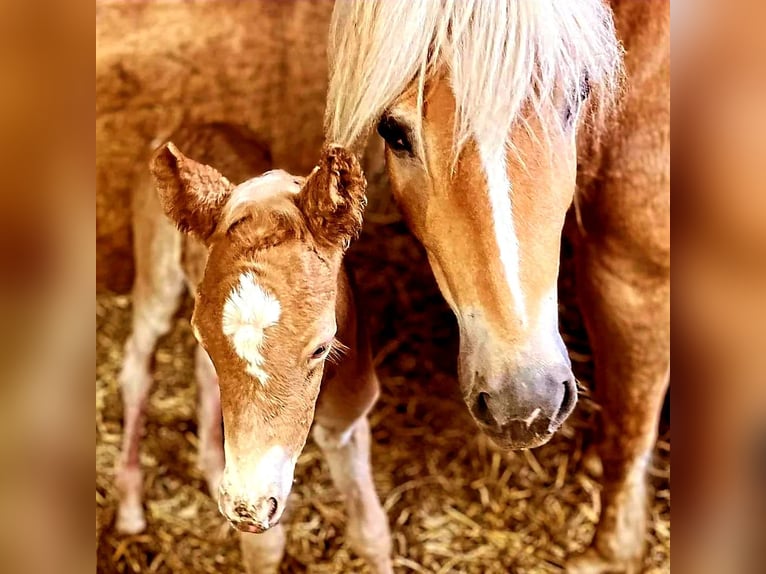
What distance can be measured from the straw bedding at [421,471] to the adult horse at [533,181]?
0.04 m

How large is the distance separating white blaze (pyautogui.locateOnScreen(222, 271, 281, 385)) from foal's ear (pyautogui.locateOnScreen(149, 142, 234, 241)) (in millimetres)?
134

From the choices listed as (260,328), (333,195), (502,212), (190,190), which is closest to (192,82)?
(190,190)

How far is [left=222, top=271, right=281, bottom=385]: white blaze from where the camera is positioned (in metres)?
0.92

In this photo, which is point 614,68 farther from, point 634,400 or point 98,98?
point 98,98

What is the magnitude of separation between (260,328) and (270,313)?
1.0 inches

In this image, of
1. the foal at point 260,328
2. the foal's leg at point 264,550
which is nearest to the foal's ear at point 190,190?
the foal at point 260,328

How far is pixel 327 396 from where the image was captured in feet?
3.39

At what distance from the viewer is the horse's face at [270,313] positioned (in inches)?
36.9

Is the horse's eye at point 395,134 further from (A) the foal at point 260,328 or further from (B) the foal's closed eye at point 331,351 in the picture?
(B) the foal's closed eye at point 331,351

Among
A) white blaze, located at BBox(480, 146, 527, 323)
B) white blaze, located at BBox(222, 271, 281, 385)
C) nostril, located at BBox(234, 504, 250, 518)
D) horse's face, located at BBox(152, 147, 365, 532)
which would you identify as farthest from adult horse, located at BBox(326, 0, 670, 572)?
nostril, located at BBox(234, 504, 250, 518)

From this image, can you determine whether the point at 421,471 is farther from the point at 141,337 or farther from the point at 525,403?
the point at 141,337

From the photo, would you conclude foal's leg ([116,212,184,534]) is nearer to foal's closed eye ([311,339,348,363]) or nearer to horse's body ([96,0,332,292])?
horse's body ([96,0,332,292])

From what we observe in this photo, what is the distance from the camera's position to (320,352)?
0.98 metres
